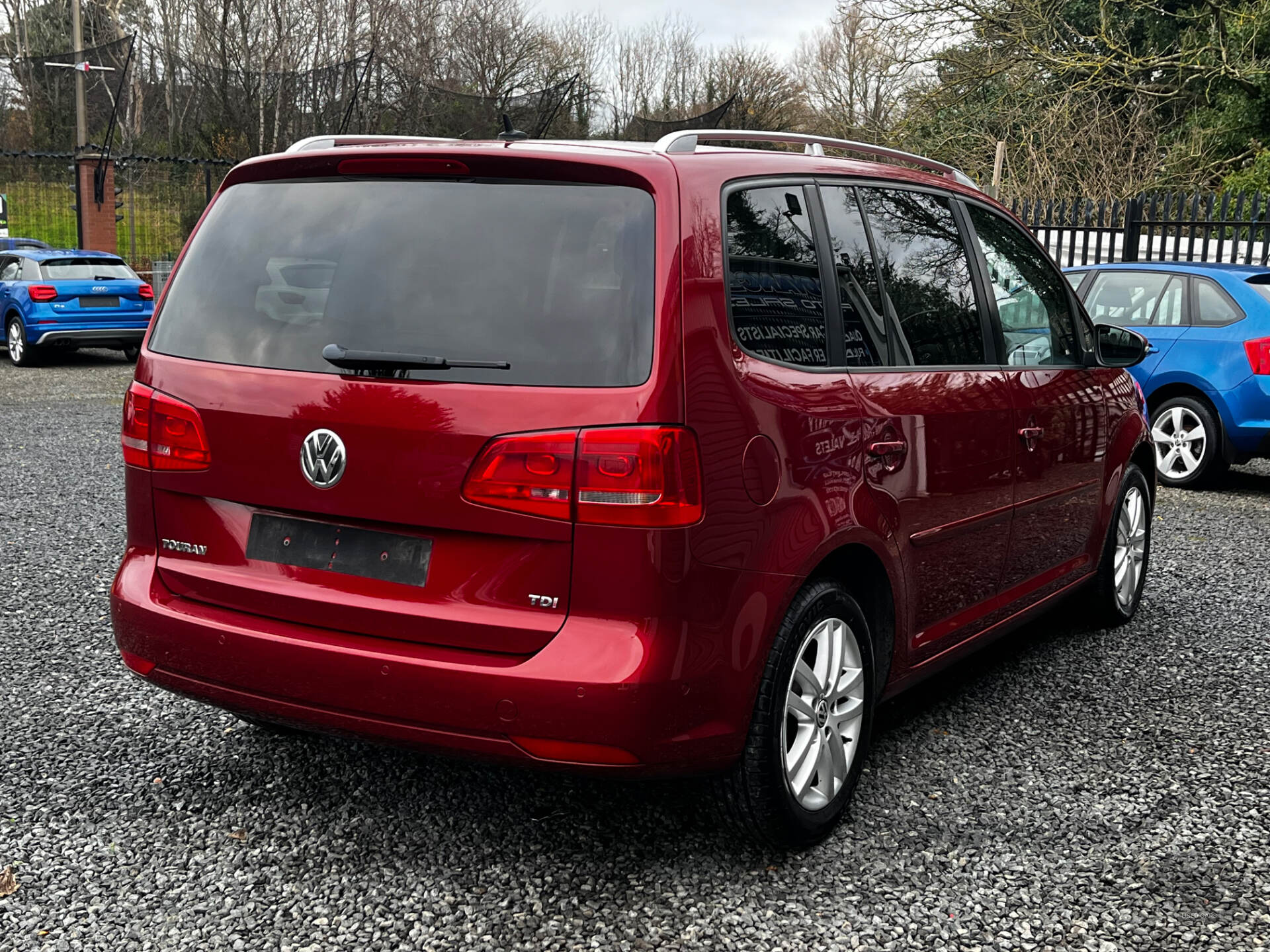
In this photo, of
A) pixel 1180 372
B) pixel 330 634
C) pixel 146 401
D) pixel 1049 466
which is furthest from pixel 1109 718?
pixel 1180 372

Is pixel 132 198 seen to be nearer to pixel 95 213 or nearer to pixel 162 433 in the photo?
pixel 95 213

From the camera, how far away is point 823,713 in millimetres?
3363

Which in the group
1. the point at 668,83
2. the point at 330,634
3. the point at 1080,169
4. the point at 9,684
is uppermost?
the point at 668,83

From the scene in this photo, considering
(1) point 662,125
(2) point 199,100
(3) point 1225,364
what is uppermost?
(2) point 199,100

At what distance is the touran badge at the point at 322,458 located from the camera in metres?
2.97

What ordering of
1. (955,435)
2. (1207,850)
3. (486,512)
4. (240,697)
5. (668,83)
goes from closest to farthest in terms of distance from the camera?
(486,512) < (240,697) < (1207,850) < (955,435) < (668,83)

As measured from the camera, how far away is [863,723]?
11.5ft

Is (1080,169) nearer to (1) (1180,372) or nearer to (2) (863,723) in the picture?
(1) (1180,372)

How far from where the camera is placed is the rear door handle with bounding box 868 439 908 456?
11.2ft

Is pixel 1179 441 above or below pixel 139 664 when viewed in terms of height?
below

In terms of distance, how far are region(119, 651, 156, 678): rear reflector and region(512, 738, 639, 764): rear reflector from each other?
1.08m

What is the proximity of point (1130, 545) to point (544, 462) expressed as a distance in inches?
146

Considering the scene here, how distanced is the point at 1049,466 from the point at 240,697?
9.24 ft

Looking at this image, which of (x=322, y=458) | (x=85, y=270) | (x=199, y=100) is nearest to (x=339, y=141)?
(x=322, y=458)
